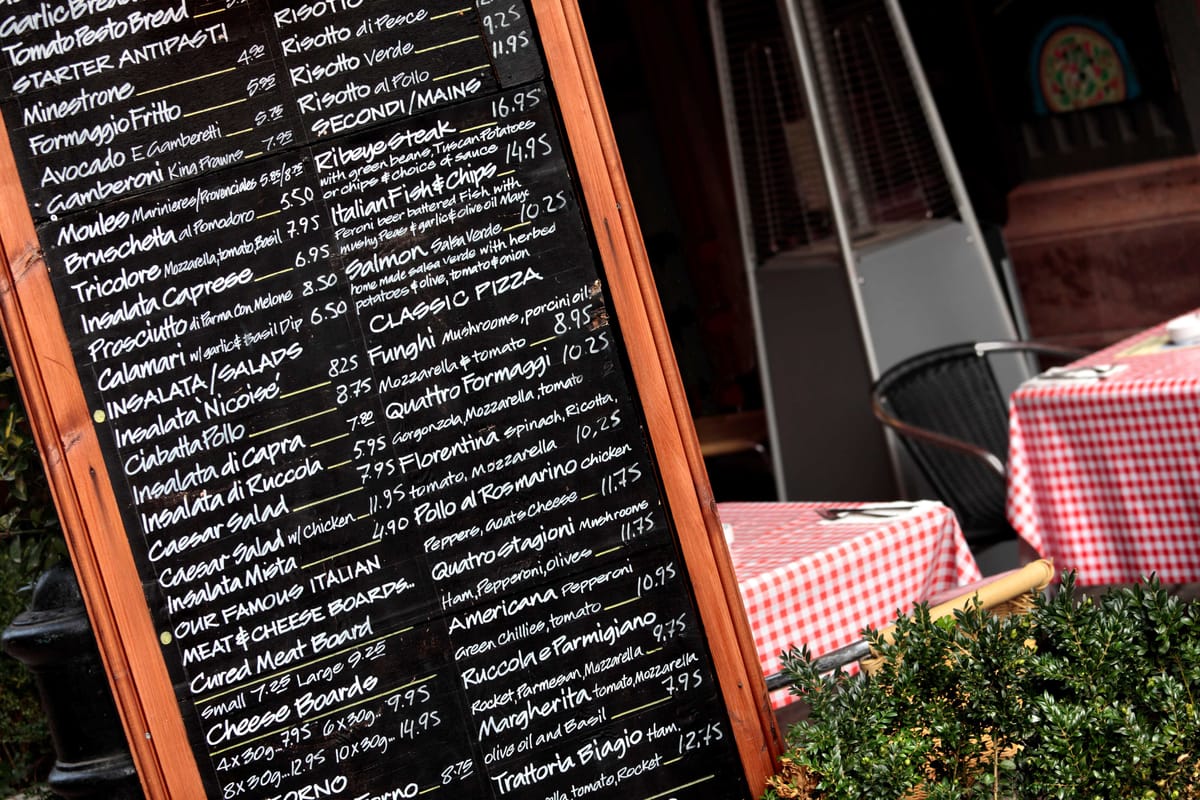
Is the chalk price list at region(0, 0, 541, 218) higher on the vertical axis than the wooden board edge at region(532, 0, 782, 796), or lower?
higher

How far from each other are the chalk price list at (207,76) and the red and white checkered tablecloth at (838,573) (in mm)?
1207

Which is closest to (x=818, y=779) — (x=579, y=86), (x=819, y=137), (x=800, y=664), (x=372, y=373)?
(x=800, y=664)

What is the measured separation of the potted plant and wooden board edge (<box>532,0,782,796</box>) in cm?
15

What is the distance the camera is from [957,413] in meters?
4.78

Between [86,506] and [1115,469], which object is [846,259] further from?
[86,506]

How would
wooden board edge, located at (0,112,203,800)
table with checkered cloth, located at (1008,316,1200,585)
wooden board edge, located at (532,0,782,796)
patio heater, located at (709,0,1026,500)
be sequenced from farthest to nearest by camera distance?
patio heater, located at (709,0,1026,500)
table with checkered cloth, located at (1008,316,1200,585)
wooden board edge, located at (532,0,782,796)
wooden board edge, located at (0,112,203,800)

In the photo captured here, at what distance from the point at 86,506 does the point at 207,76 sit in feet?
2.35

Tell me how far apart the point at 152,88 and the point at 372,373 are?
0.57m

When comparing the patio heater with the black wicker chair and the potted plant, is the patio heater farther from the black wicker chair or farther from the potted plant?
the potted plant

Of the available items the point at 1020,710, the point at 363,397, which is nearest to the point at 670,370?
the point at 363,397

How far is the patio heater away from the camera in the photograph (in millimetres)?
5035

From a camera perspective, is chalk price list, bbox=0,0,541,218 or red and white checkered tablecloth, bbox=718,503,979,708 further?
red and white checkered tablecloth, bbox=718,503,979,708

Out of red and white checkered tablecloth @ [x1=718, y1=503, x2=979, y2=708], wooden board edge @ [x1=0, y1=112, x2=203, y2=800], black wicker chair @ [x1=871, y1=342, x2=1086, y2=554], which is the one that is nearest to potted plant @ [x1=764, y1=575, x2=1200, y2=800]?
red and white checkered tablecloth @ [x1=718, y1=503, x2=979, y2=708]

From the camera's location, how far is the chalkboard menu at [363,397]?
2125mm
